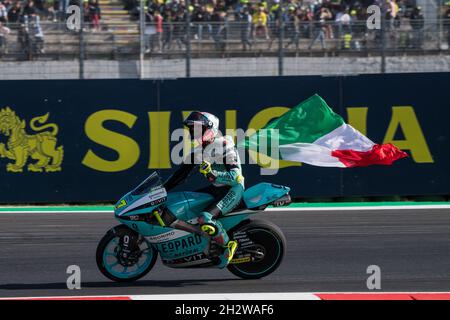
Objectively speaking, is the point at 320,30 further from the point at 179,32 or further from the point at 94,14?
the point at 94,14

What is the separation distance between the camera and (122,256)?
30.4 feet

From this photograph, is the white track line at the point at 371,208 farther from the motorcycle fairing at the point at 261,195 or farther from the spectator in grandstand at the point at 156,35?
the motorcycle fairing at the point at 261,195

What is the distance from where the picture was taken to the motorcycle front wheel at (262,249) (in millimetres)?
9445

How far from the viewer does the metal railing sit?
1716 centimetres

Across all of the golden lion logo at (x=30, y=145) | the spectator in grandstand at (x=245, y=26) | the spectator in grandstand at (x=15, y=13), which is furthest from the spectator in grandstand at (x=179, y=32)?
the golden lion logo at (x=30, y=145)

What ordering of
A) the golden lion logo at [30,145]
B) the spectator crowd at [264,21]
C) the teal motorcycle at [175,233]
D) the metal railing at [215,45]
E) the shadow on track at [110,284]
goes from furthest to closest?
1. the spectator crowd at [264,21]
2. the metal railing at [215,45]
3. the golden lion logo at [30,145]
4. the shadow on track at [110,284]
5. the teal motorcycle at [175,233]

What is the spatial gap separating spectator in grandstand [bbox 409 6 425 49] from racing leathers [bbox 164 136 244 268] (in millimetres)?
9231

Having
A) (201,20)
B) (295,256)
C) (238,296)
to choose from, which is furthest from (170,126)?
(238,296)

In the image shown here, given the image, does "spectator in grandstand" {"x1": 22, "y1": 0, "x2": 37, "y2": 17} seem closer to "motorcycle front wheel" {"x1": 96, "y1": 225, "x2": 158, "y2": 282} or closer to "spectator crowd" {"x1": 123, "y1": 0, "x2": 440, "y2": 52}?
"spectator crowd" {"x1": 123, "y1": 0, "x2": 440, "y2": 52}

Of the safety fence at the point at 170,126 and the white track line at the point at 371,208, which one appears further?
the safety fence at the point at 170,126

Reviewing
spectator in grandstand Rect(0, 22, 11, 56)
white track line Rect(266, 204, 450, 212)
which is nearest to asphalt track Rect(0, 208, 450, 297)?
white track line Rect(266, 204, 450, 212)

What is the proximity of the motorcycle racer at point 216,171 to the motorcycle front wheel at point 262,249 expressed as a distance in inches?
10.3

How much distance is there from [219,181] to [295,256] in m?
2.14
